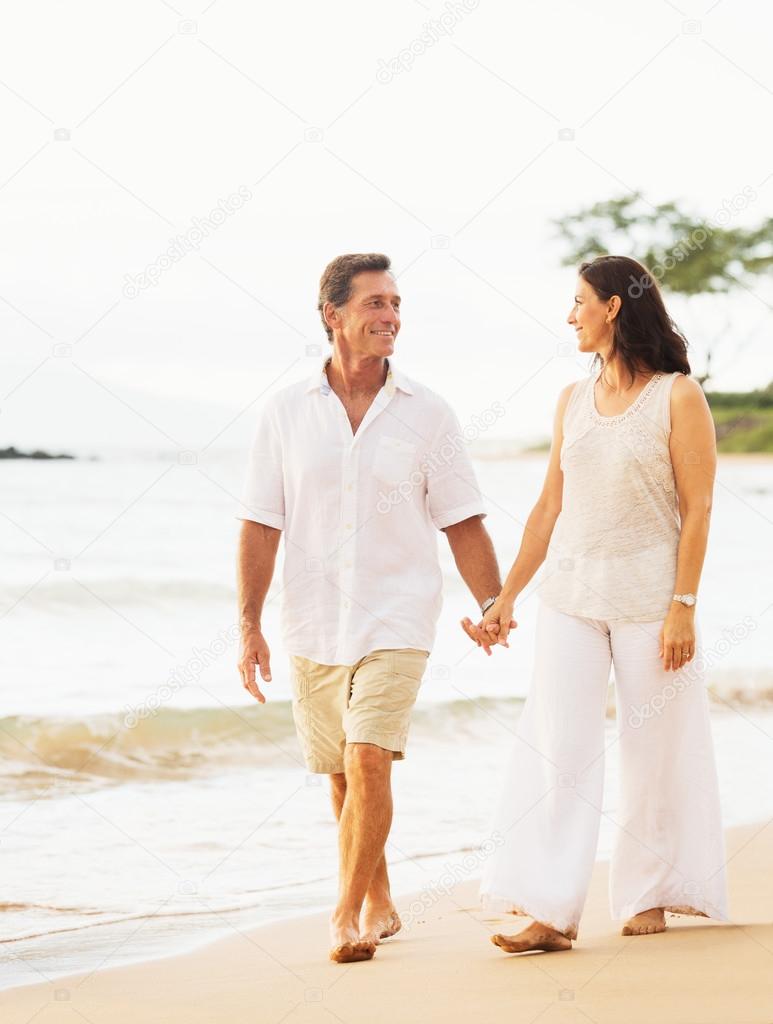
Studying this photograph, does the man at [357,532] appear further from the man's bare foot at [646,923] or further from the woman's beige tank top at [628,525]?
the man's bare foot at [646,923]

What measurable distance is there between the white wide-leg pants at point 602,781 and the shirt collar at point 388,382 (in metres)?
0.80

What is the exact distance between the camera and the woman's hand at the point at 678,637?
11.2 feet

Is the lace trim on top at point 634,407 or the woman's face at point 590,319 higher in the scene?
the woman's face at point 590,319

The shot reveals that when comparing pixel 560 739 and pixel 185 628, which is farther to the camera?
pixel 185 628

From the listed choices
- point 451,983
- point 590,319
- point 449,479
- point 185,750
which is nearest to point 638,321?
point 590,319

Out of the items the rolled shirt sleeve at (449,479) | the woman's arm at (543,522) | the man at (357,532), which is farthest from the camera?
the rolled shirt sleeve at (449,479)

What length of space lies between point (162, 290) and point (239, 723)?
1448 cm

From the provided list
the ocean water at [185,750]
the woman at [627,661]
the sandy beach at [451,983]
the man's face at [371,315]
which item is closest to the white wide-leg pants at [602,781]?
the woman at [627,661]

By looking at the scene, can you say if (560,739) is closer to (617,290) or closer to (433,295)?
(617,290)

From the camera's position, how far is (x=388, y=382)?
393cm

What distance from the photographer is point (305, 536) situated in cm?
388

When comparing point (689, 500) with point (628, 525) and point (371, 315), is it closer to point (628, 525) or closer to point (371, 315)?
point (628, 525)

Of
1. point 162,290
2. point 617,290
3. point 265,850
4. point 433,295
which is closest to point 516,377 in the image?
point 433,295

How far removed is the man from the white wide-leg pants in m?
0.39
